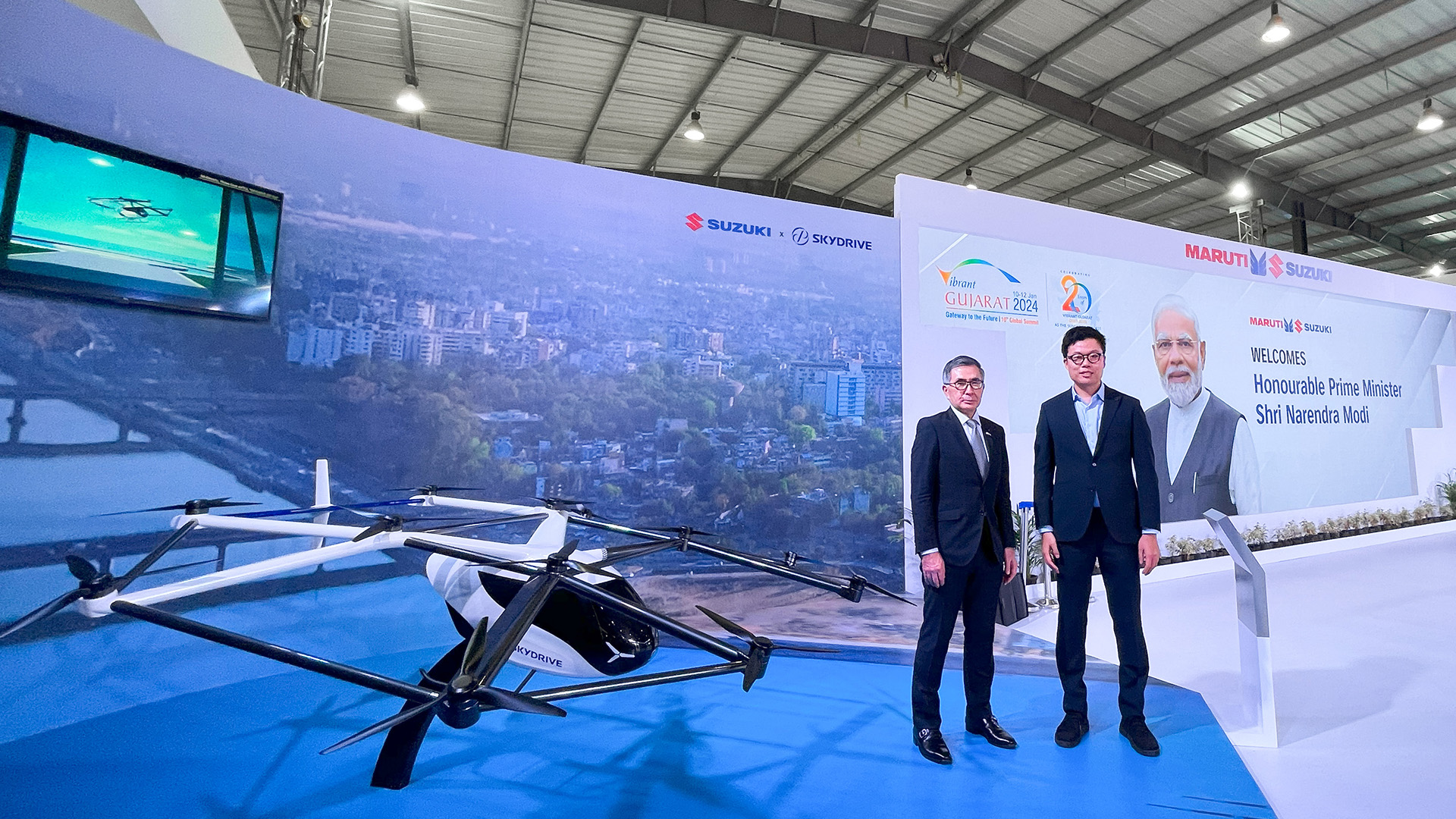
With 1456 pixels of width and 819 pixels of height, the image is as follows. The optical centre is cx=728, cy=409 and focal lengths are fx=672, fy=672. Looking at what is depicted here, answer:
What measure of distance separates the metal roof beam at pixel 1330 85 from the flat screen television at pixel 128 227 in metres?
11.4

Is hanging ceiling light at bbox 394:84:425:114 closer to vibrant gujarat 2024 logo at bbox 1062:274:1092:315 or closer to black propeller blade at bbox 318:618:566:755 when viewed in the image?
→ vibrant gujarat 2024 logo at bbox 1062:274:1092:315

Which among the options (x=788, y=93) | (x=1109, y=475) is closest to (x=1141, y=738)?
(x=1109, y=475)

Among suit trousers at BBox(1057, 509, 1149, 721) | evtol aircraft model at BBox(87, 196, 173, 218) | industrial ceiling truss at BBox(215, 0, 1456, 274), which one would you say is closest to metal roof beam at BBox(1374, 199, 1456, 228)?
industrial ceiling truss at BBox(215, 0, 1456, 274)

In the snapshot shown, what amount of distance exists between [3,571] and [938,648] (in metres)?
4.17

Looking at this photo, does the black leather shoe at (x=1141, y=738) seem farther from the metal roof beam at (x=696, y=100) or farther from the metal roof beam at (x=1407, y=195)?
the metal roof beam at (x=1407, y=195)

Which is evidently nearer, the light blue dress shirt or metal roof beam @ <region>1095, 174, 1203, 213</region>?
the light blue dress shirt

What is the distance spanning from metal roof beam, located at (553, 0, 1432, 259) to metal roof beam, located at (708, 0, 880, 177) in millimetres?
177

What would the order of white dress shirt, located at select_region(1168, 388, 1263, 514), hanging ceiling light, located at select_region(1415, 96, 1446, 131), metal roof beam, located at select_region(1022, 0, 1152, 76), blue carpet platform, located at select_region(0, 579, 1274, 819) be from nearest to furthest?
blue carpet platform, located at select_region(0, 579, 1274, 819) → white dress shirt, located at select_region(1168, 388, 1263, 514) → metal roof beam, located at select_region(1022, 0, 1152, 76) → hanging ceiling light, located at select_region(1415, 96, 1446, 131)

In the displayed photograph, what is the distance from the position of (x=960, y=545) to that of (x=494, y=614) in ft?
6.23

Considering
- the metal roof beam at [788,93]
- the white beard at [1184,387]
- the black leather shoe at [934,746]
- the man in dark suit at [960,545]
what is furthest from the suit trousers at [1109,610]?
the metal roof beam at [788,93]

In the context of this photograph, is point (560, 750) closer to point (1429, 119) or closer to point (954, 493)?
point (954, 493)

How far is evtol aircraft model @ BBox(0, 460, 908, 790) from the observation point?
5.48ft

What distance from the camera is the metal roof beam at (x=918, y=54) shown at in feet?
22.9

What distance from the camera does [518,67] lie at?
Answer: 8.09 meters
